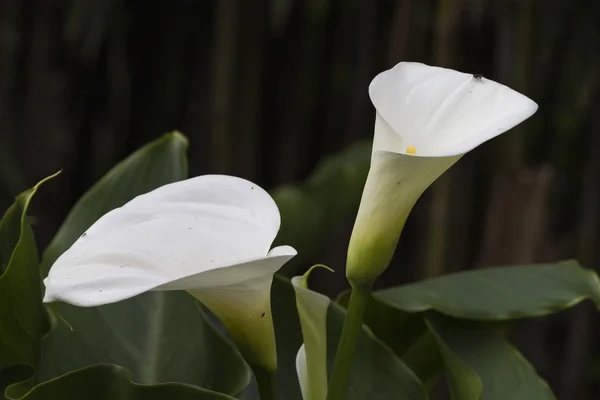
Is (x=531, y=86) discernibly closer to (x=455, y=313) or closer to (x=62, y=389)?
(x=455, y=313)

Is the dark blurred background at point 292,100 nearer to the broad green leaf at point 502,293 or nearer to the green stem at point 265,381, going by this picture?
the broad green leaf at point 502,293

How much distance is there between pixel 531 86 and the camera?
3.13ft

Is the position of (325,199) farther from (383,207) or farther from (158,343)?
(383,207)

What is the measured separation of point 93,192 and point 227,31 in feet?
2.12

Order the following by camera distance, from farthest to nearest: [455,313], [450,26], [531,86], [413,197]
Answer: [531,86] → [450,26] → [455,313] → [413,197]

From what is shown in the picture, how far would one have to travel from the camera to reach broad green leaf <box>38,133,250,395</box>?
352mm

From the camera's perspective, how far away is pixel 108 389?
0.27 m

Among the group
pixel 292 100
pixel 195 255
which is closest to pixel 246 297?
pixel 195 255

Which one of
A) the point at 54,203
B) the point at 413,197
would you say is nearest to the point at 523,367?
the point at 413,197

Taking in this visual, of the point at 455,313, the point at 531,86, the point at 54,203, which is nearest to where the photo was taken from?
the point at 455,313

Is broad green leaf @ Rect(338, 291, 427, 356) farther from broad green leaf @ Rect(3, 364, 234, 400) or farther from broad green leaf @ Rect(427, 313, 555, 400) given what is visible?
broad green leaf @ Rect(3, 364, 234, 400)

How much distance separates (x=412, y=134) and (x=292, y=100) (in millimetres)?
807

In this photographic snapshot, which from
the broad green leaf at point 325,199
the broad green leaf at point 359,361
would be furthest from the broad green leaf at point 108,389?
the broad green leaf at point 325,199

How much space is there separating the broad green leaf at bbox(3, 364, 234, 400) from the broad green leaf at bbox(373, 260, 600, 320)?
0.44 feet
